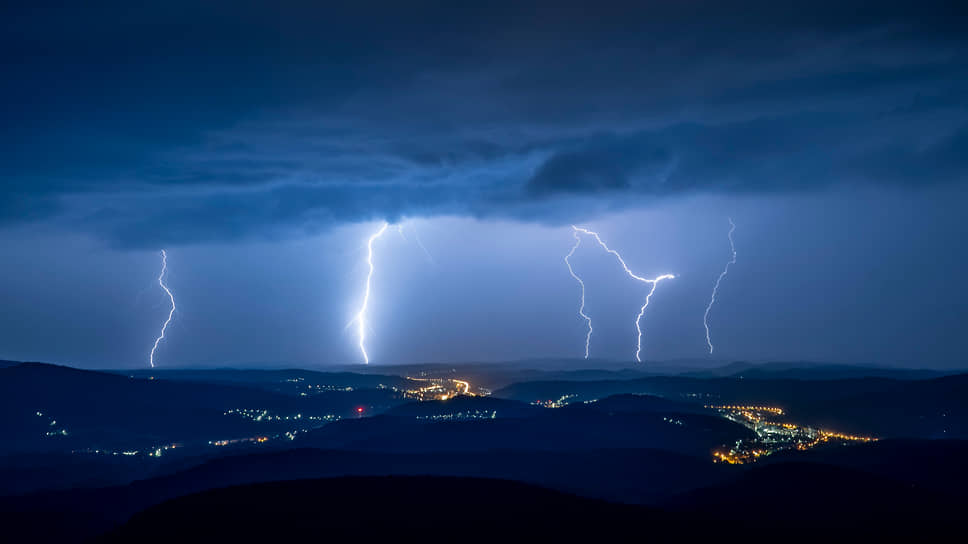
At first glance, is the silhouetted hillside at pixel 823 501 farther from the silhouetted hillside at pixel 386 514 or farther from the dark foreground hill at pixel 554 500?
the silhouetted hillside at pixel 386 514

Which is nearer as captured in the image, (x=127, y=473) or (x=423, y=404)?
(x=127, y=473)

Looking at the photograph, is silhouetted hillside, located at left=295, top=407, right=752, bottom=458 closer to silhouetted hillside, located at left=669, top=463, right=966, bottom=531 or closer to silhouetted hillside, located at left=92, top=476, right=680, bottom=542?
silhouetted hillside, located at left=669, top=463, right=966, bottom=531

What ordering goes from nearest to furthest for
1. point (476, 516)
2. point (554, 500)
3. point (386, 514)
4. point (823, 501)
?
point (386, 514), point (476, 516), point (554, 500), point (823, 501)

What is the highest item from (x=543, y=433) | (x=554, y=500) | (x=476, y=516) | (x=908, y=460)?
(x=554, y=500)

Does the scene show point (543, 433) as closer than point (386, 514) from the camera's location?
No

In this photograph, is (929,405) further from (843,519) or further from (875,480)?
(843,519)

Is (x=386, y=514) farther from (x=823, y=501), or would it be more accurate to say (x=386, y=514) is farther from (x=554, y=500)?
(x=823, y=501)

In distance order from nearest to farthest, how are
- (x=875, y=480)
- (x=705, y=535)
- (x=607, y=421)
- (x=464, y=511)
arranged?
(x=705, y=535), (x=464, y=511), (x=875, y=480), (x=607, y=421)

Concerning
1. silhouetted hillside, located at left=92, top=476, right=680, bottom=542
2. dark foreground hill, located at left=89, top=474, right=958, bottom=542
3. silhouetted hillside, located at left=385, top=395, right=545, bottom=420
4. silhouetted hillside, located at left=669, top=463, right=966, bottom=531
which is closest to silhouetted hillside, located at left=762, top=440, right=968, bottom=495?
silhouetted hillside, located at left=669, top=463, right=966, bottom=531

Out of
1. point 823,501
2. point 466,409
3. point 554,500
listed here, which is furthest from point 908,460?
point 466,409

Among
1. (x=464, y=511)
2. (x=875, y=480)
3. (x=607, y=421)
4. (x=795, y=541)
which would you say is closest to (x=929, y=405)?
(x=607, y=421)

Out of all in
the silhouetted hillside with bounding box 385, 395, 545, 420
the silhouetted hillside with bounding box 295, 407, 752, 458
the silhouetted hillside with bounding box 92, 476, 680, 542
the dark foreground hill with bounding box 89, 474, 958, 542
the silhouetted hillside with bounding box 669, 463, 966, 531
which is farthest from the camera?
the silhouetted hillside with bounding box 385, 395, 545, 420
